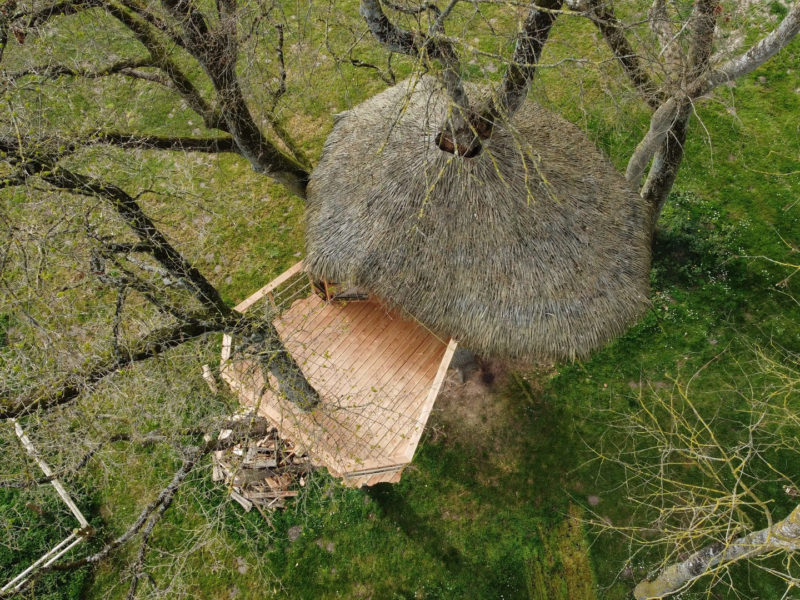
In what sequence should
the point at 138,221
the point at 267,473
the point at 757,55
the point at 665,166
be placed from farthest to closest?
1. the point at 267,473
2. the point at 665,166
3. the point at 757,55
4. the point at 138,221

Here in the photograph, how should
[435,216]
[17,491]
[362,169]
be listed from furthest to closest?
[17,491] < [362,169] < [435,216]

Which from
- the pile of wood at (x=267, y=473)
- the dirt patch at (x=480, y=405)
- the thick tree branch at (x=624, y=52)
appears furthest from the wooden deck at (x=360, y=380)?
the thick tree branch at (x=624, y=52)

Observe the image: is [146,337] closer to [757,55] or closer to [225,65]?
[225,65]

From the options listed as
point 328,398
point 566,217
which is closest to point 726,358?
point 566,217

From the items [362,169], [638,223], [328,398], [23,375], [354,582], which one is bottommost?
[354,582]

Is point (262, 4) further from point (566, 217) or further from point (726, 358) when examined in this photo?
point (726, 358)

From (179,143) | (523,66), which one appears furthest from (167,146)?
(523,66)

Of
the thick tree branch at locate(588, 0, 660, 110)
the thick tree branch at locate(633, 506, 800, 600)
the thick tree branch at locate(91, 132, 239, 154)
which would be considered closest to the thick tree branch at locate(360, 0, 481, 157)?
the thick tree branch at locate(588, 0, 660, 110)
